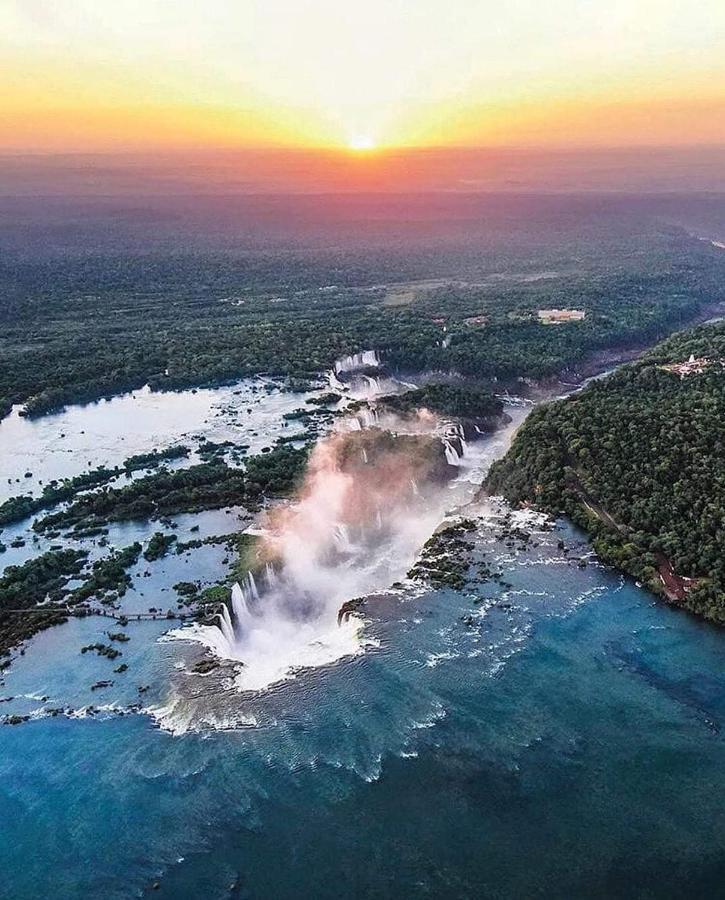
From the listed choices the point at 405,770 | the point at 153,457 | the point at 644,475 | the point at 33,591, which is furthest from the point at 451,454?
the point at 405,770

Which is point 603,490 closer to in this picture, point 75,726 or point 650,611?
point 650,611

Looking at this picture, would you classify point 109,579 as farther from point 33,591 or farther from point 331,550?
point 331,550

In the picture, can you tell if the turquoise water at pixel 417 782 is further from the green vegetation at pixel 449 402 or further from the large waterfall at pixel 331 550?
the green vegetation at pixel 449 402

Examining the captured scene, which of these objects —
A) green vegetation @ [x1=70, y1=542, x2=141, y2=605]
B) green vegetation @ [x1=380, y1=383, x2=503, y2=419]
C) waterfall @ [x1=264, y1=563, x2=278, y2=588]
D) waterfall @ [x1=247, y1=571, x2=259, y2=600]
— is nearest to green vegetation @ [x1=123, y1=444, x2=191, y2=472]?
green vegetation @ [x1=70, y1=542, x2=141, y2=605]

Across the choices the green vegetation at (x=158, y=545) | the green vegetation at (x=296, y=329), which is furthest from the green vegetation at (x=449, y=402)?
the green vegetation at (x=158, y=545)

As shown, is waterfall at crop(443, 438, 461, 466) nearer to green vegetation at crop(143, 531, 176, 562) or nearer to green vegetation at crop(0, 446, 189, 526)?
green vegetation at crop(0, 446, 189, 526)

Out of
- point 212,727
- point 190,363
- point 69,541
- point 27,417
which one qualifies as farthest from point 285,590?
point 190,363
